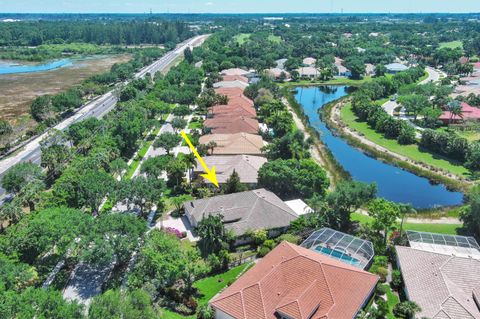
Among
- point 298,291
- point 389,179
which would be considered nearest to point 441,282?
point 298,291

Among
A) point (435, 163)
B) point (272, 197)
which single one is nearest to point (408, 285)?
point (272, 197)

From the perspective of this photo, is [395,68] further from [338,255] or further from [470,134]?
[338,255]

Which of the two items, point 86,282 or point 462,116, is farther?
point 462,116

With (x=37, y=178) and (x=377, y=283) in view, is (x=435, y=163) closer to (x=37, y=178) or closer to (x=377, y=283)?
(x=377, y=283)

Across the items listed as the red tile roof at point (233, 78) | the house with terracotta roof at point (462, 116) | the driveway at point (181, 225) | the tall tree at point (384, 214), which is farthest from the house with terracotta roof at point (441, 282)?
the red tile roof at point (233, 78)

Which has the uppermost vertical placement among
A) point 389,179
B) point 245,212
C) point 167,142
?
point 167,142

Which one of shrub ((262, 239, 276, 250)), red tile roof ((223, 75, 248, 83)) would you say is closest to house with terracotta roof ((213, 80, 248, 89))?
red tile roof ((223, 75, 248, 83))
